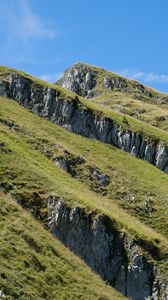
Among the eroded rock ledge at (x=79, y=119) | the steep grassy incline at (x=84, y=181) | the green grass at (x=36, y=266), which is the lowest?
the green grass at (x=36, y=266)

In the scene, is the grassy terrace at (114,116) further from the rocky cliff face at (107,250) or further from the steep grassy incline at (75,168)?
the rocky cliff face at (107,250)

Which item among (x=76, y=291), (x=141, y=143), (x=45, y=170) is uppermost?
(x=141, y=143)

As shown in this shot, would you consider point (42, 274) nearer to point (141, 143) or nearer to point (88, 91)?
point (141, 143)

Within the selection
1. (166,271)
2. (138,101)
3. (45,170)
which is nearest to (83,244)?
(166,271)

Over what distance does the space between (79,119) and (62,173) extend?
994 inches

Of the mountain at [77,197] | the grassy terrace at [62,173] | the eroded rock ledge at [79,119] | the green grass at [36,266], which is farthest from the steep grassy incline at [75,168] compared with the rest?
the green grass at [36,266]

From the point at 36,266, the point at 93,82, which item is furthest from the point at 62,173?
the point at 93,82

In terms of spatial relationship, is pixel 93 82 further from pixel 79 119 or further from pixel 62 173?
pixel 62 173

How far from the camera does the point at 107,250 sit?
2213 inches

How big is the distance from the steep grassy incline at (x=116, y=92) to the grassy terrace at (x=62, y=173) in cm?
3708

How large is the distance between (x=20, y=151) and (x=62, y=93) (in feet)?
99.5

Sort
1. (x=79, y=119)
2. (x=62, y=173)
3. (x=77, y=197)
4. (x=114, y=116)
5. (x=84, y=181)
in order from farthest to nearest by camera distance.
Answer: (x=114, y=116)
(x=79, y=119)
(x=84, y=181)
(x=62, y=173)
(x=77, y=197)

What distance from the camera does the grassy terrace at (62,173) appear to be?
58.6 meters

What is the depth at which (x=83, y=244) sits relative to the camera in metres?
55.4
